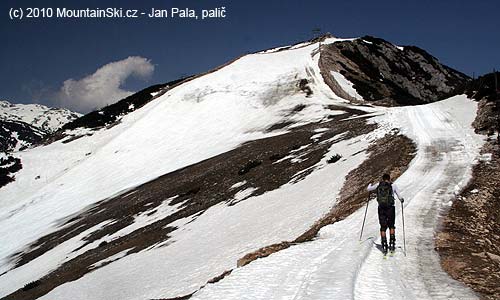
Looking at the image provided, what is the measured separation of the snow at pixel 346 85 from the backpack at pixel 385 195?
5912 cm

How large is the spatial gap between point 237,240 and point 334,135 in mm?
19995

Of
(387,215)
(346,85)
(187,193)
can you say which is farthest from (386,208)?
(346,85)

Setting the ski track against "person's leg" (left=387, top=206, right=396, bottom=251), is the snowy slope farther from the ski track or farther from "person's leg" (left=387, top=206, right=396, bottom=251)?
"person's leg" (left=387, top=206, right=396, bottom=251)

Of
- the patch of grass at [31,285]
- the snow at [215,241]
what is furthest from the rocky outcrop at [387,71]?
the patch of grass at [31,285]

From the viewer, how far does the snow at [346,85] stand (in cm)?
7124

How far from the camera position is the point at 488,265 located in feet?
35.7

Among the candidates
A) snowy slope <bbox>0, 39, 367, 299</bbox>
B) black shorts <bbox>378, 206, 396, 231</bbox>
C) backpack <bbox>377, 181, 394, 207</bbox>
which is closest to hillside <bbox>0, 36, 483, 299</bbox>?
snowy slope <bbox>0, 39, 367, 299</bbox>

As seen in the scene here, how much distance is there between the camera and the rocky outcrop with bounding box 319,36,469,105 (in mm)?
80000

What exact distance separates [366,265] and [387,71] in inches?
3739

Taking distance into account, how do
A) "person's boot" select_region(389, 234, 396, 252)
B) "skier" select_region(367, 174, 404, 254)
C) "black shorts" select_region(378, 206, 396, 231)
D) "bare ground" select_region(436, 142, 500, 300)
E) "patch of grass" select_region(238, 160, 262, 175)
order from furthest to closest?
"patch of grass" select_region(238, 160, 262, 175) < "black shorts" select_region(378, 206, 396, 231) < "skier" select_region(367, 174, 404, 254) < "person's boot" select_region(389, 234, 396, 252) < "bare ground" select_region(436, 142, 500, 300)

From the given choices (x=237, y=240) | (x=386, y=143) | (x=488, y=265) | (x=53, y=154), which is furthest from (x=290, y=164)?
(x=53, y=154)

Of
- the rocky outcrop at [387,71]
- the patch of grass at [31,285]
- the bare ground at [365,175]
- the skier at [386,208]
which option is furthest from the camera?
the rocky outcrop at [387,71]

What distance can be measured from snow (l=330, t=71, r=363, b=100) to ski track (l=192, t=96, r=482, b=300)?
171 feet

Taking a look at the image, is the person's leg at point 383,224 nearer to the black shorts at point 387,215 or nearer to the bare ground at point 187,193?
the black shorts at point 387,215
